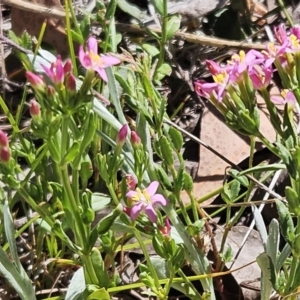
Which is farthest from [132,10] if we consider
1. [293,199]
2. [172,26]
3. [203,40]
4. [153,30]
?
[293,199]

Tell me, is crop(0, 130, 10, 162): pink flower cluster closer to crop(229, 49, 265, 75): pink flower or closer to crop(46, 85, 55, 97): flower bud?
crop(46, 85, 55, 97): flower bud

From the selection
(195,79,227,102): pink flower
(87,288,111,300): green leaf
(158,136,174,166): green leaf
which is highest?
(195,79,227,102): pink flower

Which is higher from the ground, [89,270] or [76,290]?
[89,270]

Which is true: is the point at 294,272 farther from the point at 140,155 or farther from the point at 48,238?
the point at 48,238

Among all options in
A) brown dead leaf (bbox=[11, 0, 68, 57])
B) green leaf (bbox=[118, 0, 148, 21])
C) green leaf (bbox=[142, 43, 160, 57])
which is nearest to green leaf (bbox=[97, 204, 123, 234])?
green leaf (bbox=[142, 43, 160, 57])

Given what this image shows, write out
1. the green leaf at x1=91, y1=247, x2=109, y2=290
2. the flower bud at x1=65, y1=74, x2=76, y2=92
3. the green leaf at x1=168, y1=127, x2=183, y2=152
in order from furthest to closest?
the green leaf at x1=168, y1=127, x2=183, y2=152 < the green leaf at x1=91, y1=247, x2=109, y2=290 < the flower bud at x1=65, y1=74, x2=76, y2=92

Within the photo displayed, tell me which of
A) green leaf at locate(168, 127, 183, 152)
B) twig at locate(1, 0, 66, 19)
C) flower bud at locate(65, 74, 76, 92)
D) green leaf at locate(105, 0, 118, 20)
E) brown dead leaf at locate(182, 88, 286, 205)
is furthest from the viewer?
twig at locate(1, 0, 66, 19)

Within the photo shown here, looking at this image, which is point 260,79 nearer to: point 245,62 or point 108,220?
point 245,62
